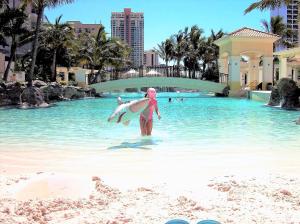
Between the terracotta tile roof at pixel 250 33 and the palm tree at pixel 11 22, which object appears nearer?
the palm tree at pixel 11 22

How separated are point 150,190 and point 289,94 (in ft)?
65.2

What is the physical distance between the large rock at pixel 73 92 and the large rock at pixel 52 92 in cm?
118

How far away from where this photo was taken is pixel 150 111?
433 inches

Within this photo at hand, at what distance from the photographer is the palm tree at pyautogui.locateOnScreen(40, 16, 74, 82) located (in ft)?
133

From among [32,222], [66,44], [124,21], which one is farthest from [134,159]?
[124,21]

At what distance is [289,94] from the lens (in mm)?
23969

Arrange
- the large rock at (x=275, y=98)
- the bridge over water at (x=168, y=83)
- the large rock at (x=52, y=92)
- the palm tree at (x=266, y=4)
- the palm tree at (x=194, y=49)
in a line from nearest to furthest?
the palm tree at (x=266, y=4), the large rock at (x=275, y=98), the large rock at (x=52, y=92), the bridge over water at (x=168, y=83), the palm tree at (x=194, y=49)

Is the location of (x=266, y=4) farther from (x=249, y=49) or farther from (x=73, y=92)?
(x=73, y=92)

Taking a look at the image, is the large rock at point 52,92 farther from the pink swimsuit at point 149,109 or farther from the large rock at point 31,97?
the pink swimsuit at point 149,109

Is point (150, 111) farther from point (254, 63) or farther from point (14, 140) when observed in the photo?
point (254, 63)

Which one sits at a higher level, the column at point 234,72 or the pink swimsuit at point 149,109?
the column at point 234,72

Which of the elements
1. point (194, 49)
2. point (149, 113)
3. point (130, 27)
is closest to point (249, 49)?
point (194, 49)

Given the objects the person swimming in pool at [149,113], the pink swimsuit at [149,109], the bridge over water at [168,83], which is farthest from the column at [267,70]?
the pink swimsuit at [149,109]

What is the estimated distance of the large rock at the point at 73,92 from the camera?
3656 centimetres
